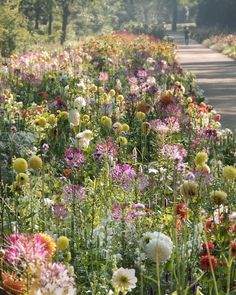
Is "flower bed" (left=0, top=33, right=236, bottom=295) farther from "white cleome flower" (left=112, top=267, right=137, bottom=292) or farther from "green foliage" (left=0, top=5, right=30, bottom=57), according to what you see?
"green foliage" (left=0, top=5, right=30, bottom=57)

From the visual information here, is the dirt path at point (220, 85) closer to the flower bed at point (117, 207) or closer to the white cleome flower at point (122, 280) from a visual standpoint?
the flower bed at point (117, 207)

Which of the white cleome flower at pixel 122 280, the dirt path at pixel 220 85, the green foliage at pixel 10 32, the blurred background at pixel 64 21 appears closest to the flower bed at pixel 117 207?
the white cleome flower at pixel 122 280

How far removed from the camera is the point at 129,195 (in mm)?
4324

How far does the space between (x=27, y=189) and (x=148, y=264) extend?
49.1 inches

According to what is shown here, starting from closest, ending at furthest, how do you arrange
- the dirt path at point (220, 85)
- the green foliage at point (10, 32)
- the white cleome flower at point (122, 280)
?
the white cleome flower at point (122, 280), the dirt path at point (220, 85), the green foliage at point (10, 32)

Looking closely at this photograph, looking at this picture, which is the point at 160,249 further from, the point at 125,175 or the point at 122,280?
the point at 125,175

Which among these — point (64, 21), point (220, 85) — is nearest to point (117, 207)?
point (220, 85)

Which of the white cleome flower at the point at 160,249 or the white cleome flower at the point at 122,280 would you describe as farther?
the white cleome flower at the point at 160,249

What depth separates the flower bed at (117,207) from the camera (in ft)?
8.27

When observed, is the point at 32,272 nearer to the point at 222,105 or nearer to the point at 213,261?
the point at 213,261

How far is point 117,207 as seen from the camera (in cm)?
373

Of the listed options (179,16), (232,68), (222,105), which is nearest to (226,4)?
→ (232,68)

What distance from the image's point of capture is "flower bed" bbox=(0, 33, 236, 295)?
8.27ft

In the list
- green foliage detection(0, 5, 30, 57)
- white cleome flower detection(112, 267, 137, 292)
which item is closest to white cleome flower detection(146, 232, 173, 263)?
white cleome flower detection(112, 267, 137, 292)
